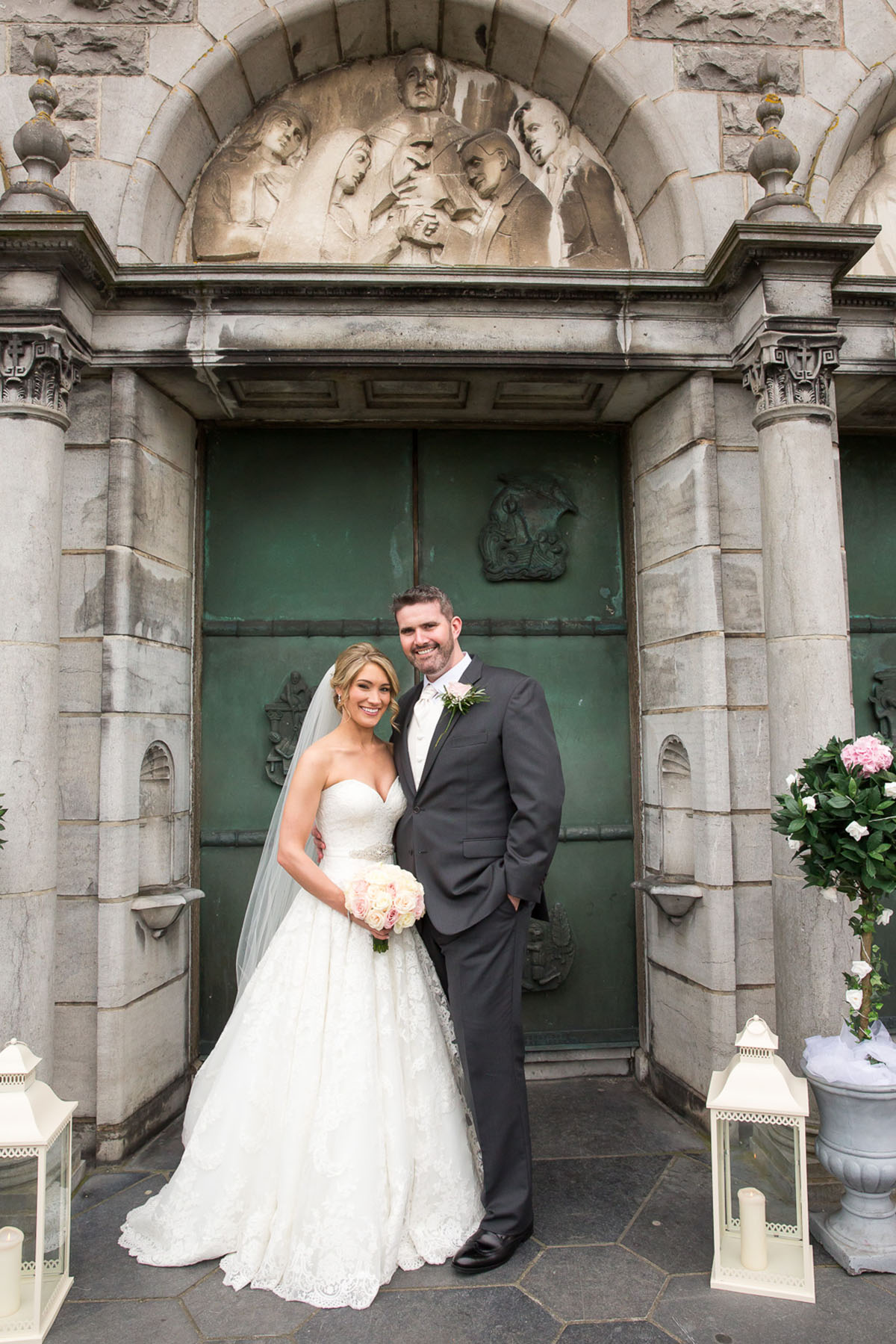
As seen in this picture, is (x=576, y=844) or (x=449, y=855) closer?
(x=449, y=855)

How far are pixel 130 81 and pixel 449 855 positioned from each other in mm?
4010

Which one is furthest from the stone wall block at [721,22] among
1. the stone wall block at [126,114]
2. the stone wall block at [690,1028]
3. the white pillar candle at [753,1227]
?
the white pillar candle at [753,1227]

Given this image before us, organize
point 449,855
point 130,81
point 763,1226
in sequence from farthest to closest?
point 130,81
point 449,855
point 763,1226

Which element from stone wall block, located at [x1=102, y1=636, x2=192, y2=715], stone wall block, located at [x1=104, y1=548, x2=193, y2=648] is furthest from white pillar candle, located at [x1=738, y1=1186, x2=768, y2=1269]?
stone wall block, located at [x1=104, y1=548, x2=193, y2=648]

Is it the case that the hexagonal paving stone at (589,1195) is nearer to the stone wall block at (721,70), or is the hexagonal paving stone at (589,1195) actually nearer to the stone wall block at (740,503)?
the stone wall block at (740,503)

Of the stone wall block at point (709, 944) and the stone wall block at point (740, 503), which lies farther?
the stone wall block at point (740, 503)

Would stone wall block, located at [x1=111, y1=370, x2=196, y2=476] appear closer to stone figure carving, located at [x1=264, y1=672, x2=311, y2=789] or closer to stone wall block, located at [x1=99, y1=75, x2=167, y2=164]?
stone wall block, located at [x1=99, y1=75, x2=167, y2=164]

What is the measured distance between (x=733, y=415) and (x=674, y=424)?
29cm

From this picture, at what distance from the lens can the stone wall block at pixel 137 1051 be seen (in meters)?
3.79

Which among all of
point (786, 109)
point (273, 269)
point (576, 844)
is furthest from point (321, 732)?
point (786, 109)

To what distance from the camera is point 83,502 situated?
A: 13.3 feet

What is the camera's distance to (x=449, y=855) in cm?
307

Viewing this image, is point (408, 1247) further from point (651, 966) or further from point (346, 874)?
point (651, 966)

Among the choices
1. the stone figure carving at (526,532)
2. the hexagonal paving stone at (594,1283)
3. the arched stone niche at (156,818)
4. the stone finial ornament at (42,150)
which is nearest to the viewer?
the hexagonal paving stone at (594,1283)
